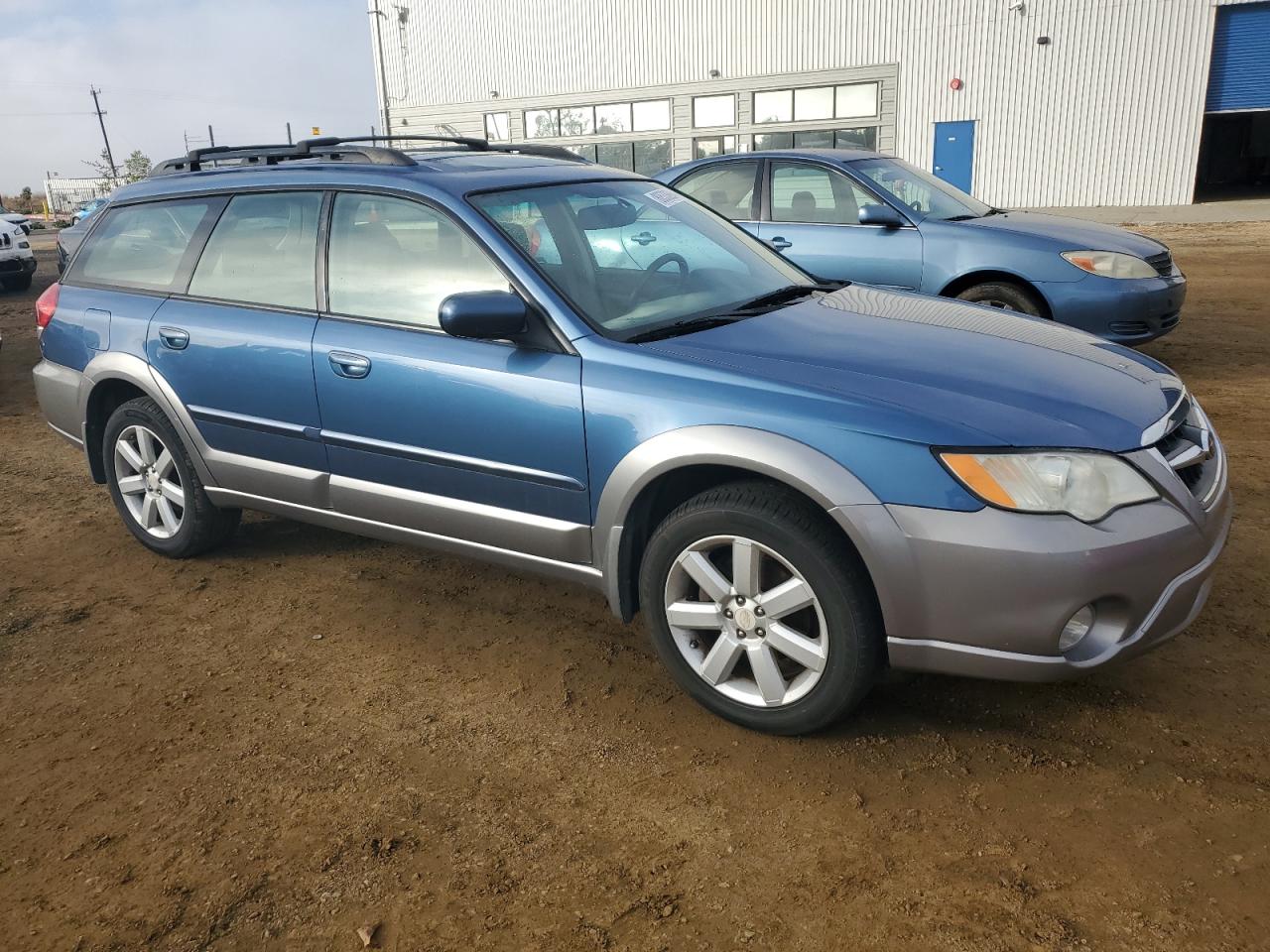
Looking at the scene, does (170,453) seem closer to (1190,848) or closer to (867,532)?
(867,532)

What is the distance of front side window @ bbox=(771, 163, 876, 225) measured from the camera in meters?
7.27

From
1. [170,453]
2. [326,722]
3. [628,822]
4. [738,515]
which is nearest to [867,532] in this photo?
[738,515]

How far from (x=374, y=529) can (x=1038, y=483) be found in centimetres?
240

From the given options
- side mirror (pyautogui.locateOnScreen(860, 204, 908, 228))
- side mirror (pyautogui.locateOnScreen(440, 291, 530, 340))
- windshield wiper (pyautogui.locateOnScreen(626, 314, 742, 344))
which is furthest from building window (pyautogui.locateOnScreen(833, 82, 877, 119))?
side mirror (pyautogui.locateOnScreen(440, 291, 530, 340))

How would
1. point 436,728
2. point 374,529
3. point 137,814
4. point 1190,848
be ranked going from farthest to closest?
point 374,529
point 436,728
point 137,814
point 1190,848

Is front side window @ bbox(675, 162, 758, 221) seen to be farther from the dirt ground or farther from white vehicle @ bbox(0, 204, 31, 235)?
white vehicle @ bbox(0, 204, 31, 235)

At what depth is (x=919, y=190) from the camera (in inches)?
291

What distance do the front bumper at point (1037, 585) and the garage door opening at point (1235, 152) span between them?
32.9 m

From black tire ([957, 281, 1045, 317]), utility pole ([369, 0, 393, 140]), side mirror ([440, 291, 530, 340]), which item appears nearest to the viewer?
side mirror ([440, 291, 530, 340])

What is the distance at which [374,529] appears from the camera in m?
3.86

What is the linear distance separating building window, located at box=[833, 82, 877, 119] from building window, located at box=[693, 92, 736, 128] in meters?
3.08

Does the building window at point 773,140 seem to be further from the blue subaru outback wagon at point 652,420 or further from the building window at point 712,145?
the blue subaru outback wagon at point 652,420

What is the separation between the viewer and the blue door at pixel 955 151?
2608 cm

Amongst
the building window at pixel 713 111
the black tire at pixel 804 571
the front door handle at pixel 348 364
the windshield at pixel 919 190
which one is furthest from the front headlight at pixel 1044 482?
the building window at pixel 713 111
